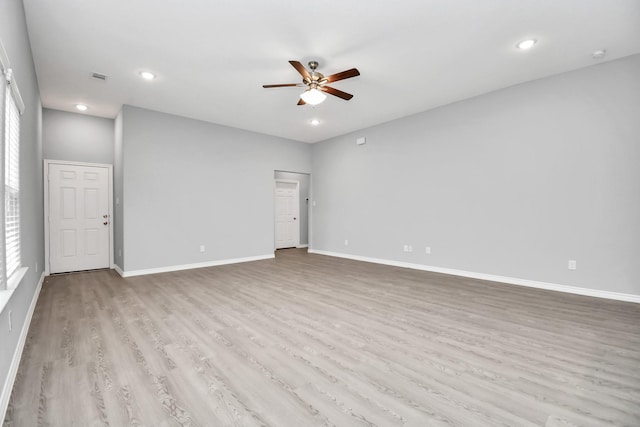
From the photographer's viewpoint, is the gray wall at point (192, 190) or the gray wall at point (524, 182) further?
the gray wall at point (192, 190)

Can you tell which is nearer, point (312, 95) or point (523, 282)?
point (312, 95)

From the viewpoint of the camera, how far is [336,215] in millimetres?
7230

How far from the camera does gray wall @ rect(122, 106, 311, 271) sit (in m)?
5.11

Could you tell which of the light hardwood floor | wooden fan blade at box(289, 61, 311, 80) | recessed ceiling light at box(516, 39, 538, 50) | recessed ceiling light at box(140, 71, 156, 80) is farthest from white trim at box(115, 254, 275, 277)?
recessed ceiling light at box(516, 39, 538, 50)

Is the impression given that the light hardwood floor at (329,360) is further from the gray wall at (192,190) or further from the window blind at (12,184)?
the gray wall at (192,190)

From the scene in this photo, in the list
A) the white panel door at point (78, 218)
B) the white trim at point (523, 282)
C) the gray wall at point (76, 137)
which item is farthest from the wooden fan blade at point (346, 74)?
the white panel door at point (78, 218)

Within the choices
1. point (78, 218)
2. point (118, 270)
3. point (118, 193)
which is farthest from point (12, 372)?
point (78, 218)

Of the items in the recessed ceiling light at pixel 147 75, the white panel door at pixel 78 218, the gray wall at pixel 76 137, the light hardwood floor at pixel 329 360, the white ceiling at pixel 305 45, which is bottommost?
the light hardwood floor at pixel 329 360

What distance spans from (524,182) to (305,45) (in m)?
3.60

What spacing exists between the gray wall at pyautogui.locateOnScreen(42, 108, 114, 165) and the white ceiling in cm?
51

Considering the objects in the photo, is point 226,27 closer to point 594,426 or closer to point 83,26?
point 83,26

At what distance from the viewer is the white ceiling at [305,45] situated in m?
2.68

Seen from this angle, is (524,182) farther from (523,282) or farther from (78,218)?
(78,218)

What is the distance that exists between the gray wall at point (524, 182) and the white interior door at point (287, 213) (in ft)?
10.5
